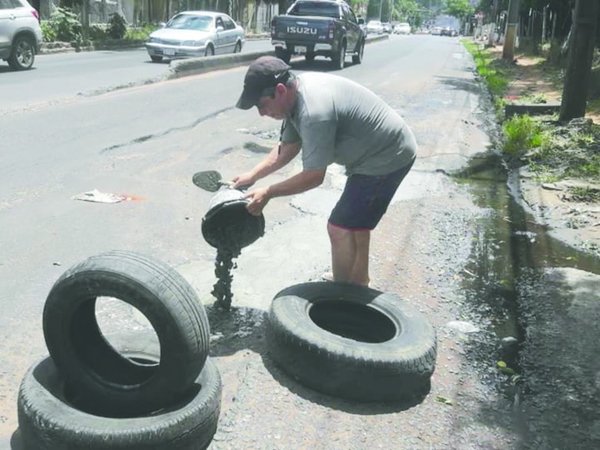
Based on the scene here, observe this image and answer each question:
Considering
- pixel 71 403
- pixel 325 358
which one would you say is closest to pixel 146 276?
pixel 71 403

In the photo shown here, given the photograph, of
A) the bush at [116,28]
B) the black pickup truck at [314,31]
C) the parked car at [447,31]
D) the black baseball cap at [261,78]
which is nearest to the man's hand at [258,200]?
the black baseball cap at [261,78]

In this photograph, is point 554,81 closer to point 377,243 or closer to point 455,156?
point 455,156

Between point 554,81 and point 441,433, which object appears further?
point 554,81

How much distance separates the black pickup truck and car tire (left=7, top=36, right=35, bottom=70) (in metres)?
7.39

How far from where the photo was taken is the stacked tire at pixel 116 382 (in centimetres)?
256

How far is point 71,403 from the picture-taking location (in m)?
2.90

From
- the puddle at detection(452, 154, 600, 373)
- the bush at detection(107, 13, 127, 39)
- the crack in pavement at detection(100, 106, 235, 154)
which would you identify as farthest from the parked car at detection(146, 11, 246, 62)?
the puddle at detection(452, 154, 600, 373)

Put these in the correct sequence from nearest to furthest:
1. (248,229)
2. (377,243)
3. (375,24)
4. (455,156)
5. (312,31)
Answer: (248,229) → (377,243) → (455,156) → (312,31) → (375,24)

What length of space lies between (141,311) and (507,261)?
367cm

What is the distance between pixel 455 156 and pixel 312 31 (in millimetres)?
12141

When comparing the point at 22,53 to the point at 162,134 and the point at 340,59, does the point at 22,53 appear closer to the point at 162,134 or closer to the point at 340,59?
the point at 162,134

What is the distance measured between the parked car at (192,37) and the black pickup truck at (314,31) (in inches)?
76.3

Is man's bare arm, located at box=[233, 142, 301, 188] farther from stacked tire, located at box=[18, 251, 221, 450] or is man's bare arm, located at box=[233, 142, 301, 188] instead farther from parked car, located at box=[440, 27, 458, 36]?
parked car, located at box=[440, 27, 458, 36]

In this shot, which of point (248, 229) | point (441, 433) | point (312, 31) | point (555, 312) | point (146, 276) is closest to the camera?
point (146, 276)
